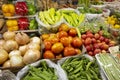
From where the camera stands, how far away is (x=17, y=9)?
4402 millimetres

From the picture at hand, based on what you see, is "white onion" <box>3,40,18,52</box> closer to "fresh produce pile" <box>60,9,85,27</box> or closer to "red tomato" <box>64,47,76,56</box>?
"red tomato" <box>64,47,76,56</box>

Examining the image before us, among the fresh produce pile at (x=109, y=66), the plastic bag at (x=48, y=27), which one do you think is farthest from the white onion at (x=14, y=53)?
the fresh produce pile at (x=109, y=66)

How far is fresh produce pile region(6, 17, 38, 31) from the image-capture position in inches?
168

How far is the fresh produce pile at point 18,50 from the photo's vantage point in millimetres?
3191

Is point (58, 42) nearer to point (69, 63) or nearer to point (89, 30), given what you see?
point (69, 63)

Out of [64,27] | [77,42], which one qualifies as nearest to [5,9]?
[64,27]

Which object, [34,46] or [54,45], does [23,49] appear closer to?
[34,46]

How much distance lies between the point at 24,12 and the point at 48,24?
69 centimetres

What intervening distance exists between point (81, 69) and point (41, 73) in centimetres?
51

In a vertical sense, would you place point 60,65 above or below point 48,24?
below

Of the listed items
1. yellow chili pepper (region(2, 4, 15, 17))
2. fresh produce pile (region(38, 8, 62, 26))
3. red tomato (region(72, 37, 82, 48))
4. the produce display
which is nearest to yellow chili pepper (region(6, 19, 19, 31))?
the produce display

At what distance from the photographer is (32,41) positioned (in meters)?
3.70

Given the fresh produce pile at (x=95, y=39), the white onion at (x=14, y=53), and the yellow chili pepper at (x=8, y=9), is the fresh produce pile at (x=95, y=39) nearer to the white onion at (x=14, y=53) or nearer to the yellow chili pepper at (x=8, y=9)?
the white onion at (x=14, y=53)

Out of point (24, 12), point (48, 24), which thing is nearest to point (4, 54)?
point (48, 24)
